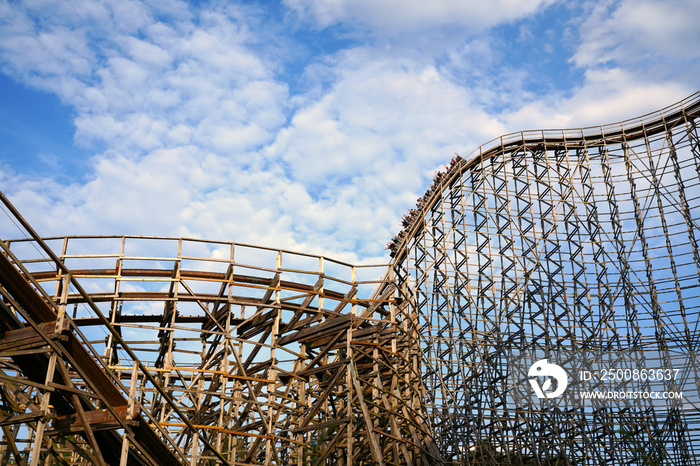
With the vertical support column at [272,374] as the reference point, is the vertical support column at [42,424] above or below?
below

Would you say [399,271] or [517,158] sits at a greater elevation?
[517,158]

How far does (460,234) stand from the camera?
996 inches

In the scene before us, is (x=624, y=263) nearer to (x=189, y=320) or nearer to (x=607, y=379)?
(x=607, y=379)

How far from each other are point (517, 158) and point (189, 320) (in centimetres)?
1444

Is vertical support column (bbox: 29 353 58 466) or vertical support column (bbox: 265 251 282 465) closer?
vertical support column (bbox: 29 353 58 466)

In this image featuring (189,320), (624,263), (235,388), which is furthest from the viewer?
(624,263)

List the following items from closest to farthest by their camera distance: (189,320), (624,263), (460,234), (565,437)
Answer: (189,320), (565,437), (624,263), (460,234)

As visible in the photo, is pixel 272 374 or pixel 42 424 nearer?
pixel 42 424

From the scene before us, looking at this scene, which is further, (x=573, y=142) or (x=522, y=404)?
(x=573, y=142)

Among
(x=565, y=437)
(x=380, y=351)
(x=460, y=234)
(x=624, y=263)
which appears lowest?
(x=565, y=437)

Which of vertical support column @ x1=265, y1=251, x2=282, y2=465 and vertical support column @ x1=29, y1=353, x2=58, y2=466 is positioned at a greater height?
vertical support column @ x1=265, y1=251, x2=282, y2=465

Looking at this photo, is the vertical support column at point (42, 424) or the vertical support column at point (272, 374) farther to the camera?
the vertical support column at point (272, 374)

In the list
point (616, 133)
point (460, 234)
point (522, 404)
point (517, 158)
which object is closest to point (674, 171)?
point (616, 133)

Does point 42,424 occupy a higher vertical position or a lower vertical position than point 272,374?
lower
